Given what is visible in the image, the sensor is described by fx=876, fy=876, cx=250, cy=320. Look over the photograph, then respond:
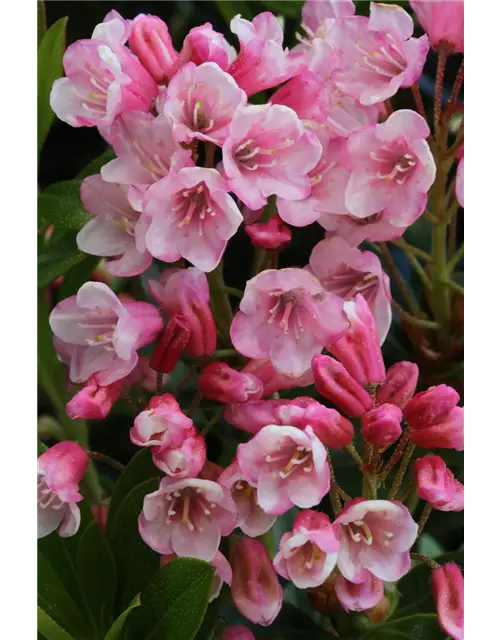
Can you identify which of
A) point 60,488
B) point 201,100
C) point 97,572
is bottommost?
Result: point 97,572

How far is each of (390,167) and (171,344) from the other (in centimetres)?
19

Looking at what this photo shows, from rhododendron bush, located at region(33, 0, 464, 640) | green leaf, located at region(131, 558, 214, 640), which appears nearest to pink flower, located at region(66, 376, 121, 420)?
rhododendron bush, located at region(33, 0, 464, 640)

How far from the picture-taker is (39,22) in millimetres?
704

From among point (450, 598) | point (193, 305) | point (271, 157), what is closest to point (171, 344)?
point (193, 305)

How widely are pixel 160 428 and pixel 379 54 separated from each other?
0.31 m

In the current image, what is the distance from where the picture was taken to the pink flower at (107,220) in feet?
2.05

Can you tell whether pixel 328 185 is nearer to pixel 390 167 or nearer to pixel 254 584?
pixel 390 167

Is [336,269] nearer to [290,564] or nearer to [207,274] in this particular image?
[207,274]

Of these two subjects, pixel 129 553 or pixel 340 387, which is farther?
pixel 129 553

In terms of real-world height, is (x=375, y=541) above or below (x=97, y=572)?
above

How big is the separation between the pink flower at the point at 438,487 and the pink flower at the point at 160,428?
0.15 m

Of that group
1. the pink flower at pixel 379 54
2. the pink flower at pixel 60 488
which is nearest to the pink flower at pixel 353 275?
the pink flower at pixel 379 54
